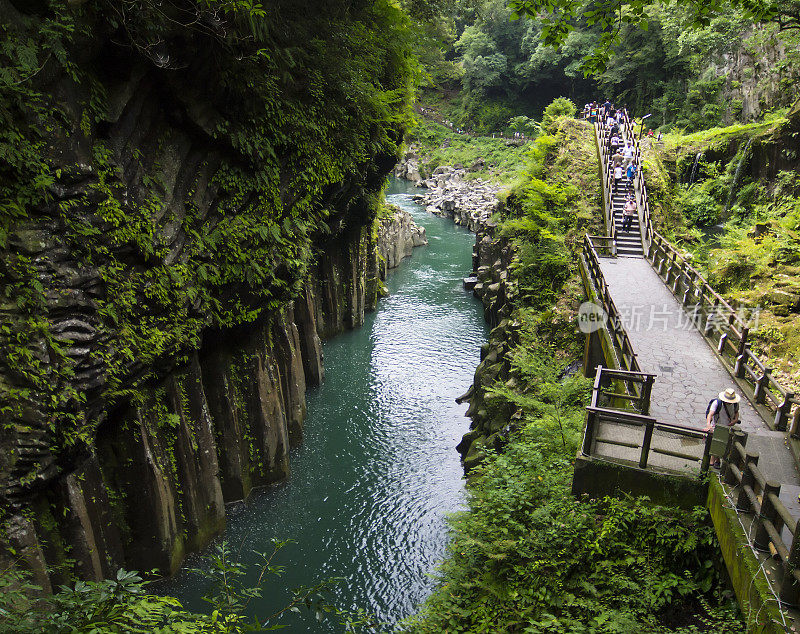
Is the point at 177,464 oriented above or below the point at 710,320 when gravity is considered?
below

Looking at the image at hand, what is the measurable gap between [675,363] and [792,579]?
28.9ft

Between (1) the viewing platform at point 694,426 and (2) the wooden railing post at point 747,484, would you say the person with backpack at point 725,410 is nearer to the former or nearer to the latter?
(1) the viewing platform at point 694,426

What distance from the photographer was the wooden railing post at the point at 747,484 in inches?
340

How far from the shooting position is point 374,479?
2120 cm

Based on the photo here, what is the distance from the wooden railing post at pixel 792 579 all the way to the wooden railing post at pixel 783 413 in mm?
5771

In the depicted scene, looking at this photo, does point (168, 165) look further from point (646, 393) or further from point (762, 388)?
point (762, 388)

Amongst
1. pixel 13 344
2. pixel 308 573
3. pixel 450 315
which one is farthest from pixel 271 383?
pixel 450 315

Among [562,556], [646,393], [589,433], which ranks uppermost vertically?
[646,393]

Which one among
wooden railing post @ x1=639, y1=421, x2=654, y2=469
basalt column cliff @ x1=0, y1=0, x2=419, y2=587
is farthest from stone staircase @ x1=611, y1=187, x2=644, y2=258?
wooden railing post @ x1=639, y1=421, x2=654, y2=469

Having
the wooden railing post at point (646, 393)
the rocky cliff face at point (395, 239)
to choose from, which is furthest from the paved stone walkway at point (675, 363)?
the rocky cliff face at point (395, 239)

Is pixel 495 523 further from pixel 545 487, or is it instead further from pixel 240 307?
pixel 240 307

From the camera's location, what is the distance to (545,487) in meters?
12.3

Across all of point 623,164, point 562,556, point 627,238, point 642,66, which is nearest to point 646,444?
point 562,556

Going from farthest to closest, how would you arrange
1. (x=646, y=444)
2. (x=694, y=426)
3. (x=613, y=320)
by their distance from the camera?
1. (x=613, y=320)
2. (x=694, y=426)
3. (x=646, y=444)
